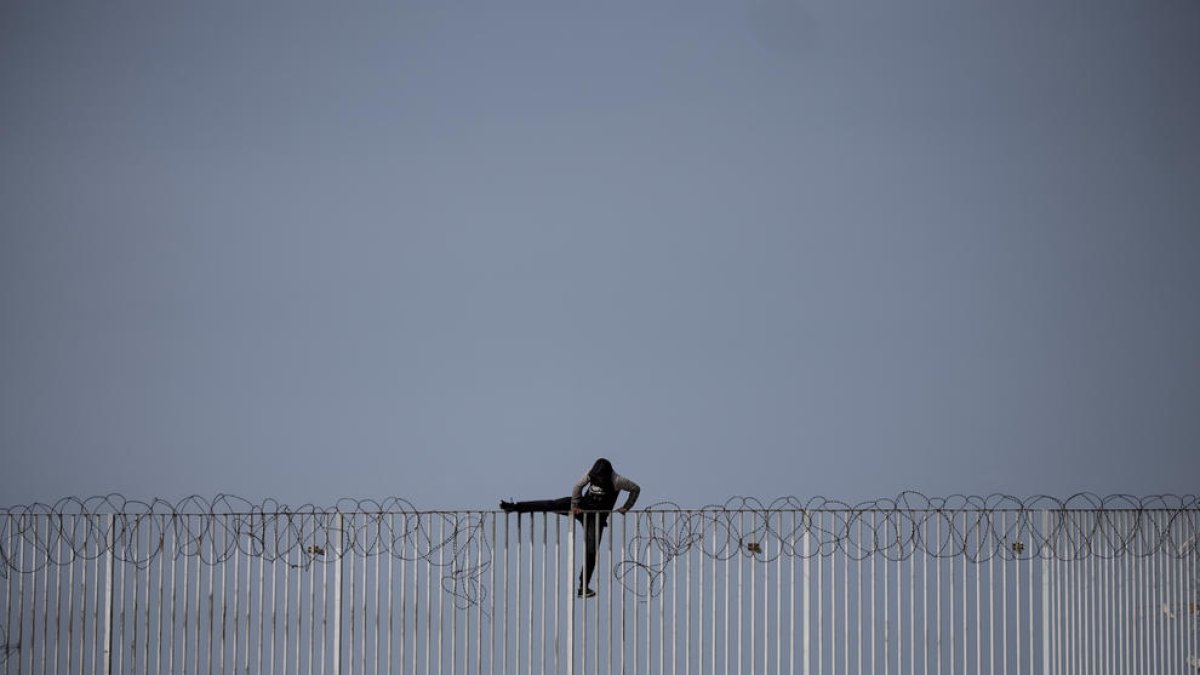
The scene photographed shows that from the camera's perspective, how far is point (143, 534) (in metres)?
18.6

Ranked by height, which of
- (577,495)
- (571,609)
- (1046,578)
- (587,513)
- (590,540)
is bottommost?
(571,609)

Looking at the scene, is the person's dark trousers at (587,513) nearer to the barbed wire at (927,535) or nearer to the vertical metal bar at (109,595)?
the barbed wire at (927,535)

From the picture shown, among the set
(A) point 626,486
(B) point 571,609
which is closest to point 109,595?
(B) point 571,609

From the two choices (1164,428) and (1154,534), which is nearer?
(1154,534)

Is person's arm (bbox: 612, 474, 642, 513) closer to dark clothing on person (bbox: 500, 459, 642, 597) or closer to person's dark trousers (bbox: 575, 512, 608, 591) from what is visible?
dark clothing on person (bbox: 500, 459, 642, 597)

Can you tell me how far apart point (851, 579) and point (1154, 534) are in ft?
31.1

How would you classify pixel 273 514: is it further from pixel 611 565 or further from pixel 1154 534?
pixel 1154 534

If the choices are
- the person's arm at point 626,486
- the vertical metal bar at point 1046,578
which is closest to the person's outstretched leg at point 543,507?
the person's arm at point 626,486

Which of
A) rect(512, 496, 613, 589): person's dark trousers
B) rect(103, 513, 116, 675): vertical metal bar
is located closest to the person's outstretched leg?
rect(512, 496, 613, 589): person's dark trousers

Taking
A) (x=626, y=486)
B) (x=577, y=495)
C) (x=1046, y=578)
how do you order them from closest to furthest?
1. (x=577, y=495)
2. (x=1046, y=578)
3. (x=626, y=486)

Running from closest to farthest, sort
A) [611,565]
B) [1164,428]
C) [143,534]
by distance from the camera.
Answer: [611,565], [143,534], [1164,428]

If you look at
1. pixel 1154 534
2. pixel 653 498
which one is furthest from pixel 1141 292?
pixel 1154 534

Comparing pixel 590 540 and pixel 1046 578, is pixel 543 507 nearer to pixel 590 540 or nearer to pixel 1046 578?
pixel 590 540

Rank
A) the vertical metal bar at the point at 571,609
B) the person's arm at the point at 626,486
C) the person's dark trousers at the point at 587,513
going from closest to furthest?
the vertical metal bar at the point at 571,609 → the person's dark trousers at the point at 587,513 → the person's arm at the point at 626,486
